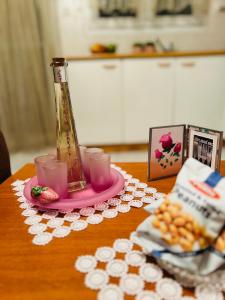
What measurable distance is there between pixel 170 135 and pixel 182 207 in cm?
36

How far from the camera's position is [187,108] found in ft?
8.87

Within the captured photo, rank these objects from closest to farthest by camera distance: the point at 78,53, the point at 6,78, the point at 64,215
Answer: the point at 64,215 → the point at 6,78 → the point at 78,53

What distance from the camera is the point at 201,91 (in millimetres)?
2646

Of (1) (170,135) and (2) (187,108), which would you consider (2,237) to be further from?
(2) (187,108)

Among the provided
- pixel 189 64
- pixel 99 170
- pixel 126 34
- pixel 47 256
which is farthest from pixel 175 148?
pixel 126 34

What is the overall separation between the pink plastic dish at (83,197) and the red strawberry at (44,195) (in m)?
0.01

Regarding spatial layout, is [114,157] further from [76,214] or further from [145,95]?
[76,214]

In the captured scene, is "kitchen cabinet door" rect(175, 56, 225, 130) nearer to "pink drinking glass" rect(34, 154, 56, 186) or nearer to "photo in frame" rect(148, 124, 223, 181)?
"photo in frame" rect(148, 124, 223, 181)

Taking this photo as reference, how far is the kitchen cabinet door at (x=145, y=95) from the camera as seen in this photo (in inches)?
101

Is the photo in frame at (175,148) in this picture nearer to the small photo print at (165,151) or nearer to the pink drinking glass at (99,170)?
the small photo print at (165,151)

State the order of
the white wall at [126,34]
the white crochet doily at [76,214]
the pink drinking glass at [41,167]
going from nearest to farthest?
the white crochet doily at [76,214] < the pink drinking glass at [41,167] < the white wall at [126,34]

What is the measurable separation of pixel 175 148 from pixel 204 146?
0.09 m

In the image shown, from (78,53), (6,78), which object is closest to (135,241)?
(6,78)

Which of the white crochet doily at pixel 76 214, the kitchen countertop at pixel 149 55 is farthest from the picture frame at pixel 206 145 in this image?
the kitchen countertop at pixel 149 55
